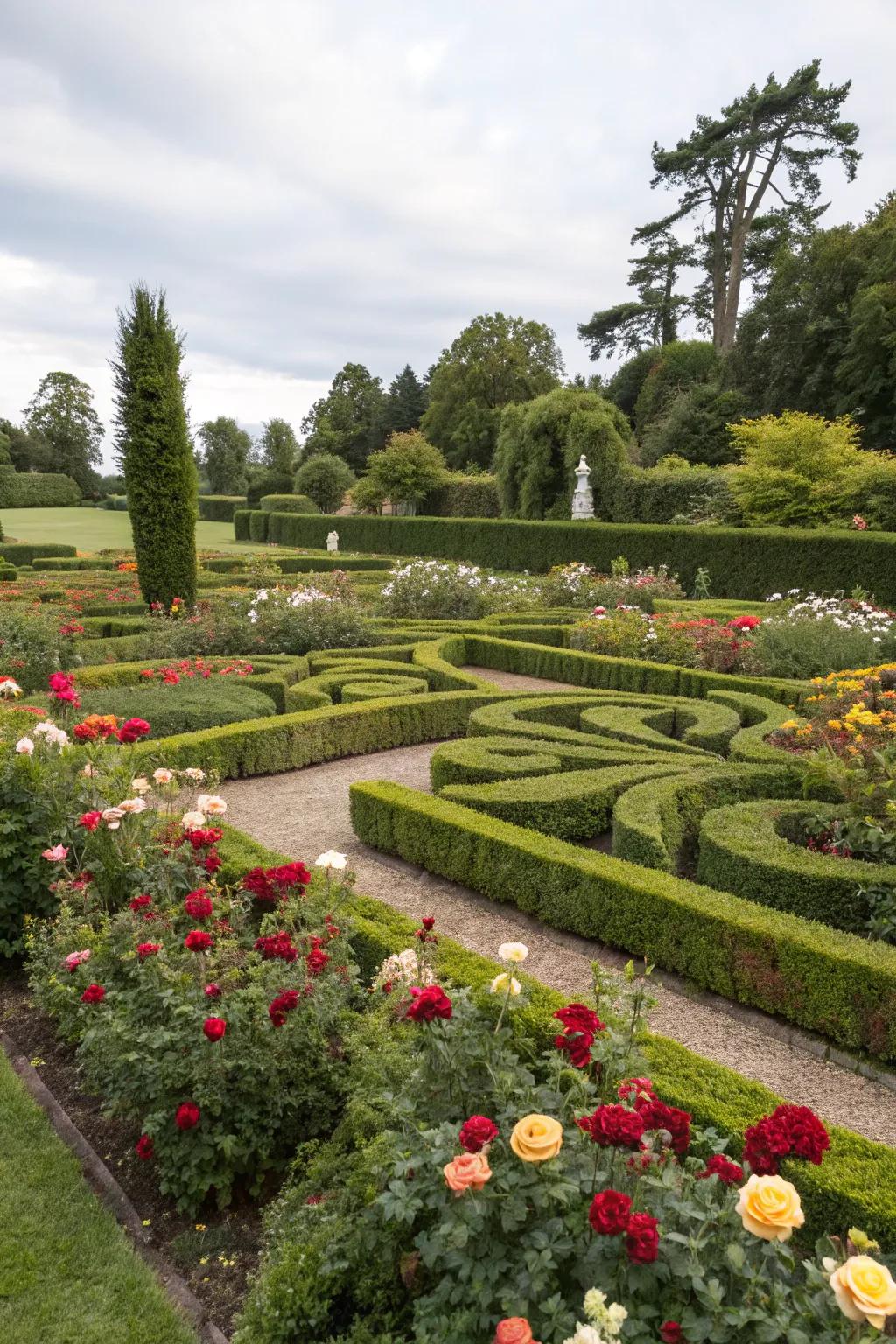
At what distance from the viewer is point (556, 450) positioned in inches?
1083

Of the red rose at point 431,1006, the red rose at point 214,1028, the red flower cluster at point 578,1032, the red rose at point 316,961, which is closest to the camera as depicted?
the red flower cluster at point 578,1032

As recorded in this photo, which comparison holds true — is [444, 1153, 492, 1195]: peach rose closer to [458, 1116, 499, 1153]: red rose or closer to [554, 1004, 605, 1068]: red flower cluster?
[458, 1116, 499, 1153]: red rose

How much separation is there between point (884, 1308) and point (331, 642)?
10.1 metres

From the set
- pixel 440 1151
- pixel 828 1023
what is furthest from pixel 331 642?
pixel 440 1151

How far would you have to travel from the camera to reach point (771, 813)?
204 inches

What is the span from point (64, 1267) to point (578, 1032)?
183 cm

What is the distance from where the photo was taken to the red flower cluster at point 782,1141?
1738mm

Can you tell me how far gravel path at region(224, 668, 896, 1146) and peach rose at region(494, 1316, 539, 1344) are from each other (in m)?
2.11

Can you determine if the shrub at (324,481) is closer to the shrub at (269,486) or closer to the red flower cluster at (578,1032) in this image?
the shrub at (269,486)

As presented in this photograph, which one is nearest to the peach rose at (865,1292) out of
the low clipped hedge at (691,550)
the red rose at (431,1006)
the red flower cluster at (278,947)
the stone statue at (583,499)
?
the red rose at (431,1006)

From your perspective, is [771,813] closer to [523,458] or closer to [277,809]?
[277,809]

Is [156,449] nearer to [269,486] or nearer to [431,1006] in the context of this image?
[431,1006]

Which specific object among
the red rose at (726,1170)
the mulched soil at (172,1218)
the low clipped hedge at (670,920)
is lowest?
the mulched soil at (172,1218)

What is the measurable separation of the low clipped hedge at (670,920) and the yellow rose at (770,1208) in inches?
88.9
